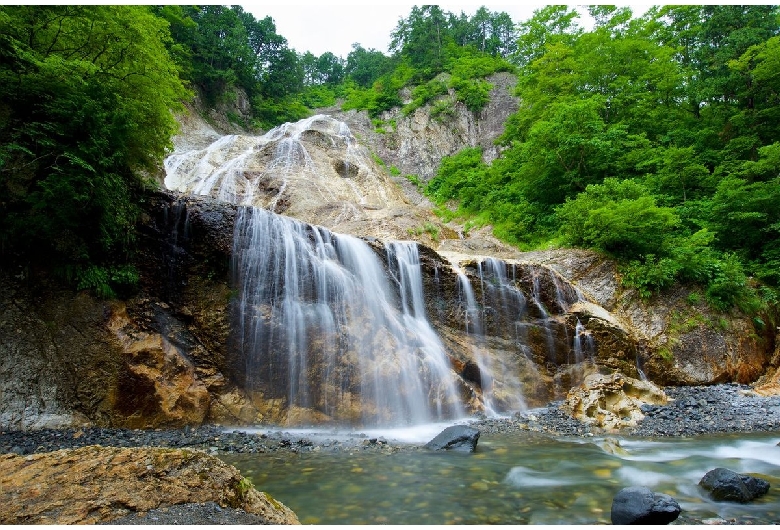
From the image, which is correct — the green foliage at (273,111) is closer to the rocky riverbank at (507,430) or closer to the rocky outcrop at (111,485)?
the rocky riverbank at (507,430)

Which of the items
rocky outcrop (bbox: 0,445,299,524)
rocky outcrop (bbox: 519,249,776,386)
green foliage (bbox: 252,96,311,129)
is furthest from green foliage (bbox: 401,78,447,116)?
rocky outcrop (bbox: 0,445,299,524)

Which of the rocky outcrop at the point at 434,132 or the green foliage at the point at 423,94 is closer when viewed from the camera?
the rocky outcrop at the point at 434,132

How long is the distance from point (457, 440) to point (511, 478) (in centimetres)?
137

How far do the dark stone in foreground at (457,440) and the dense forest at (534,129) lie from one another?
6126mm

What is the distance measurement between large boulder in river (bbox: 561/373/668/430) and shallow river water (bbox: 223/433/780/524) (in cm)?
113

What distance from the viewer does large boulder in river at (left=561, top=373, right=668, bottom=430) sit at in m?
7.96

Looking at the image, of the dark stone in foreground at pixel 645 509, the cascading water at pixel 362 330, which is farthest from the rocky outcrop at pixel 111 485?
the cascading water at pixel 362 330

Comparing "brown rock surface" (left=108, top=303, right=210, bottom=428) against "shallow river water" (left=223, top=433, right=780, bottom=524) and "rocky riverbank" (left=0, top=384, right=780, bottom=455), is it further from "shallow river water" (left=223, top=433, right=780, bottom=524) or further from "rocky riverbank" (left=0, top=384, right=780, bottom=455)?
"shallow river water" (left=223, top=433, right=780, bottom=524)

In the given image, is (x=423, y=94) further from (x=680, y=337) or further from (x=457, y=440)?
(x=457, y=440)

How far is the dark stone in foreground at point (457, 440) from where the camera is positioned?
6.16 meters

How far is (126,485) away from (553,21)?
2985cm

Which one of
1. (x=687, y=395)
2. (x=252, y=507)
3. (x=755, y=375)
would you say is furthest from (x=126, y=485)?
(x=755, y=375)

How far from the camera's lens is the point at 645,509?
361 cm

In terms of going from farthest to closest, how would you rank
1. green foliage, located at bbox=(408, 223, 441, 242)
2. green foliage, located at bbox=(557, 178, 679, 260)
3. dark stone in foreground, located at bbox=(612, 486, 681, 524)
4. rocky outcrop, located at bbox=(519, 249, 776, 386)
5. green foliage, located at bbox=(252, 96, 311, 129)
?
green foliage, located at bbox=(252, 96, 311, 129)
green foliage, located at bbox=(408, 223, 441, 242)
green foliage, located at bbox=(557, 178, 679, 260)
rocky outcrop, located at bbox=(519, 249, 776, 386)
dark stone in foreground, located at bbox=(612, 486, 681, 524)
